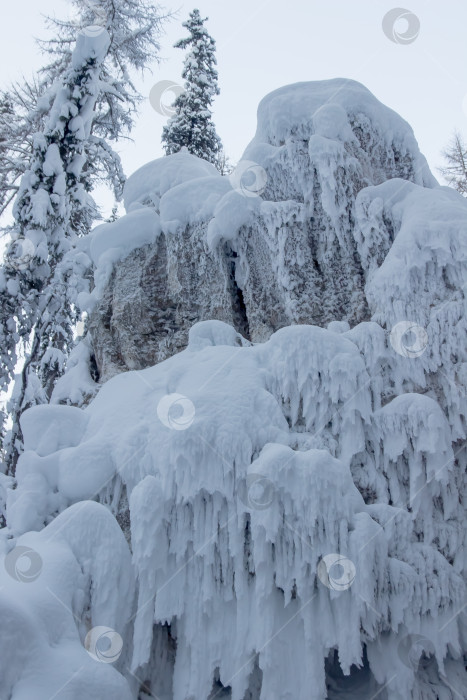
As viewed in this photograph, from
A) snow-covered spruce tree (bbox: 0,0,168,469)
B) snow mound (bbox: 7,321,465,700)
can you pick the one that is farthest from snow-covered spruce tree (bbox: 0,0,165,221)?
snow mound (bbox: 7,321,465,700)

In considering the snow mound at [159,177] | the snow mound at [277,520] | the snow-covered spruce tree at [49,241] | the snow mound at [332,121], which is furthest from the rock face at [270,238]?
the snow-covered spruce tree at [49,241]

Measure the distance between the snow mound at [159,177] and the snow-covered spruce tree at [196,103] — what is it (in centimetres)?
768

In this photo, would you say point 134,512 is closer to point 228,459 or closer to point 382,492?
point 228,459

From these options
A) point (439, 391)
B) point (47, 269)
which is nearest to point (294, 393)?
point (439, 391)

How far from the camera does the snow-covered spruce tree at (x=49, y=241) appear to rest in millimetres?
10430

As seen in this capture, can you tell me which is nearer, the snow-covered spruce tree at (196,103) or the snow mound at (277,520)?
the snow mound at (277,520)

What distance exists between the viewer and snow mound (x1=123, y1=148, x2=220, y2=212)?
10.3 metres

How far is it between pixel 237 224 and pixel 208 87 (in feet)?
42.8

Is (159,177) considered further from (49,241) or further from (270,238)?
(270,238)

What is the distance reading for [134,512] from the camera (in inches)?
214

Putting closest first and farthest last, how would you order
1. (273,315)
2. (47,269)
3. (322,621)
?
1. (322,621)
2. (273,315)
3. (47,269)

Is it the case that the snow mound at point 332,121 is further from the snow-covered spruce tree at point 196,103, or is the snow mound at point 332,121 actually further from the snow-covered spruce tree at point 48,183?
the snow-covered spruce tree at point 196,103

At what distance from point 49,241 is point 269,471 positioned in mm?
7706

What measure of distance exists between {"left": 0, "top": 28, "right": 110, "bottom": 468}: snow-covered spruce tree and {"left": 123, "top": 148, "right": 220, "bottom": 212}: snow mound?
4.76ft
